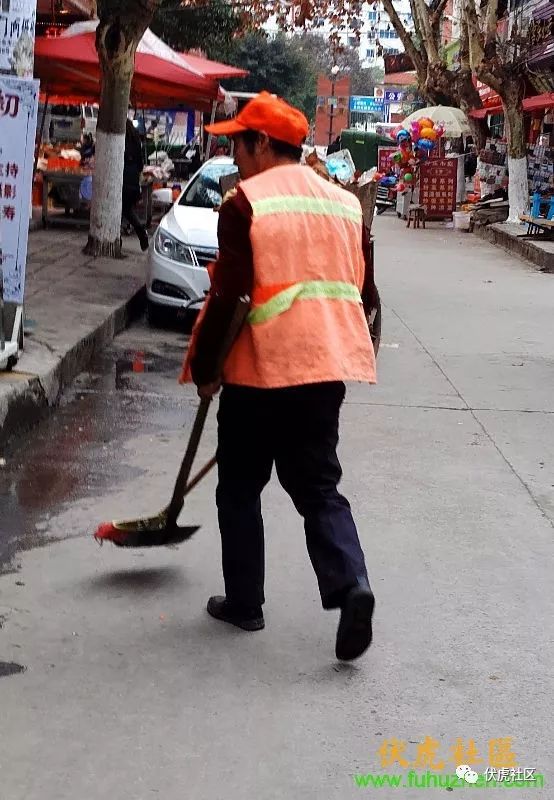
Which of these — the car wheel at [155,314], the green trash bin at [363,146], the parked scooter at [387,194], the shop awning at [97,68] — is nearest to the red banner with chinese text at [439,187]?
the parked scooter at [387,194]

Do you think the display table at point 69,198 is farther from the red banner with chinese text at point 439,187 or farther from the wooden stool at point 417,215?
the red banner with chinese text at point 439,187

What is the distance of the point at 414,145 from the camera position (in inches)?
1162

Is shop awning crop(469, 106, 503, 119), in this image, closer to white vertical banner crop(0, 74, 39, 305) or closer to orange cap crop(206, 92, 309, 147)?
white vertical banner crop(0, 74, 39, 305)

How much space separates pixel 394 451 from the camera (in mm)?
6758

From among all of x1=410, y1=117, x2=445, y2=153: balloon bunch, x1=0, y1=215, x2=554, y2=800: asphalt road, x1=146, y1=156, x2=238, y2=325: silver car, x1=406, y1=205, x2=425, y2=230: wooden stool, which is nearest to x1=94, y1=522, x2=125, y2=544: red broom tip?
x1=0, y1=215, x2=554, y2=800: asphalt road

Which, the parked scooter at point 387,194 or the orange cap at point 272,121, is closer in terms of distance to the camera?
the orange cap at point 272,121

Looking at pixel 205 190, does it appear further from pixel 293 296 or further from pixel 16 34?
pixel 293 296

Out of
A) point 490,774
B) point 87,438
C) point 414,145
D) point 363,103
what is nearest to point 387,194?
point 414,145

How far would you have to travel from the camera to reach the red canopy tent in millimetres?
15133

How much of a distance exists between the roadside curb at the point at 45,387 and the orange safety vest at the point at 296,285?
Result: 291 cm

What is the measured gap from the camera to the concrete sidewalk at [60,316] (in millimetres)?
6812

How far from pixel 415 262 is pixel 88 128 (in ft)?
47.8

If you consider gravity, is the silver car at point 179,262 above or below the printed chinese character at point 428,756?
above

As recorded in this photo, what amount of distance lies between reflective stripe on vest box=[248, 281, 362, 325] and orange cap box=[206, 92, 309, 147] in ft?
1.57
